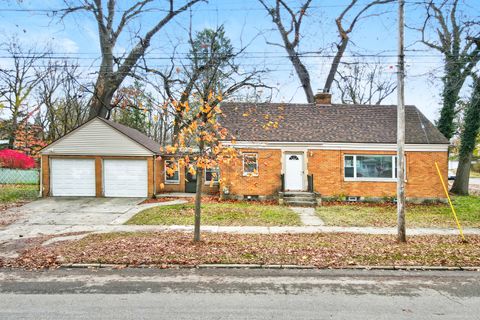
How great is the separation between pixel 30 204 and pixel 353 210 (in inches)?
645

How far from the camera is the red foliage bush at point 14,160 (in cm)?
2577

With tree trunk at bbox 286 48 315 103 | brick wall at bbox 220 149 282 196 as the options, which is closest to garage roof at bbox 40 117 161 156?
brick wall at bbox 220 149 282 196

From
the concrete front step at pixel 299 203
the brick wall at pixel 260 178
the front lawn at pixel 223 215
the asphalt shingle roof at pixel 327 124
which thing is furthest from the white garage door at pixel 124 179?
the concrete front step at pixel 299 203

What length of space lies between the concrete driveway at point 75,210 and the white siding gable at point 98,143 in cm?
286

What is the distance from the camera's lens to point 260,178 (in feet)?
59.0

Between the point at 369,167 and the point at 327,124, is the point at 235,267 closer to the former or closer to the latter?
the point at 369,167

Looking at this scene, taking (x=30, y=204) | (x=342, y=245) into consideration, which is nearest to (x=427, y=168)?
(x=342, y=245)

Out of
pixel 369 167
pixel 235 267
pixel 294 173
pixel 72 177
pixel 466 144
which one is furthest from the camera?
pixel 466 144

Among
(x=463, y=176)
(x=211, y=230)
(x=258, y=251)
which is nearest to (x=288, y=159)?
(x=211, y=230)

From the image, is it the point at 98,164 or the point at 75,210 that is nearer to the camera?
the point at 75,210

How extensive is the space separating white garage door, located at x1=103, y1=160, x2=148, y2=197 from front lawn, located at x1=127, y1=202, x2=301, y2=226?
179 inches

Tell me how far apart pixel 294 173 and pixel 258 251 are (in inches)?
403

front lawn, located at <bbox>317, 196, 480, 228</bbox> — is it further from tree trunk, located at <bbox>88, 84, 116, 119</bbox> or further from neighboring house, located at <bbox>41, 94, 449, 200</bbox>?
tree trunk, located at <bbox>88, 84, 116, 119</bbox>

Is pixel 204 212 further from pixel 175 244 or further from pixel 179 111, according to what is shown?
pixel 179 111
